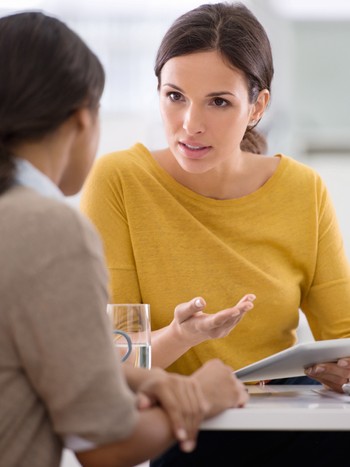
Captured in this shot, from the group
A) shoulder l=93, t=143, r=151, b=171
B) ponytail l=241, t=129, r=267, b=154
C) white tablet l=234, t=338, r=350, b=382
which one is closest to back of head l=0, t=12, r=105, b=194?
white tablet l=234, t=338, r=350, b=382

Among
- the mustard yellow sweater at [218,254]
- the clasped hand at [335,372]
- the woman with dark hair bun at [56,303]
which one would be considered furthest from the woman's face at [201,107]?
the woman with dark hair bun at [56,303]

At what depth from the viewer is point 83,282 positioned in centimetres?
95

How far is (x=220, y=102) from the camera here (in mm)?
1826

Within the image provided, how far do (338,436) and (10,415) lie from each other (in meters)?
0.88

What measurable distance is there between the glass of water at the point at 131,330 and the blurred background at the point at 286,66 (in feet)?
8.95

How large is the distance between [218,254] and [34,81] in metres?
0.91

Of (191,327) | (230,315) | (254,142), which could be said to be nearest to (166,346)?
(191,327)

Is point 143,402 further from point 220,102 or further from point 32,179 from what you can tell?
point 220,102

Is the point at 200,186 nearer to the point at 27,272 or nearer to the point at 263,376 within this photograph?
the point at 263,376

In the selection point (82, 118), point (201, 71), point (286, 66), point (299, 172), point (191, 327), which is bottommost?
point (191, 327)

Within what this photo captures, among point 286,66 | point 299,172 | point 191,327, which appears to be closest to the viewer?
point 191,327

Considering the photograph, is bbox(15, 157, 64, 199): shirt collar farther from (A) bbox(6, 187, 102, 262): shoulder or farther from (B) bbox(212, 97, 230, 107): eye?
(B) bbox(212, 97, 230, 107): eye

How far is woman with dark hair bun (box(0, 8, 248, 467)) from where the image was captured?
937 millimetres

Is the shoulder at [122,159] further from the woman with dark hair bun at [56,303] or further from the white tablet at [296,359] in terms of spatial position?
the woman with dark hair bun at [56,303]
